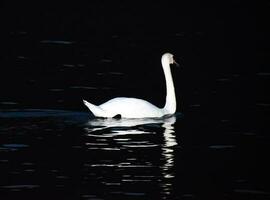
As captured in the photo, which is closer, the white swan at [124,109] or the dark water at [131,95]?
the dark water at [131,95]

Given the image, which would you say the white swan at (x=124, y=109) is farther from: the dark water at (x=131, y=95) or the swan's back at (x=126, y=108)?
the dark water at (x=131, y=95)

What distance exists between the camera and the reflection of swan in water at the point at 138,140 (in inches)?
717

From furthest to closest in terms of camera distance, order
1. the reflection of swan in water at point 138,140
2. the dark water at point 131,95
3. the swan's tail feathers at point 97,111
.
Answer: the swan's tail feathers at point 97,111
the reflection of swan in water at point 138,140
the dark water at point 131,95

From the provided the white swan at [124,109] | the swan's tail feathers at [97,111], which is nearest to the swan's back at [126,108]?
the white swan at [124,109]

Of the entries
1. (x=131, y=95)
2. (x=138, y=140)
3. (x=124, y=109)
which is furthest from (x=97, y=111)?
(x=131, y=95)

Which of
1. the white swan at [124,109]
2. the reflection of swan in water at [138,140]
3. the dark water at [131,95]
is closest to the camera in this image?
the dark water at [131,95]

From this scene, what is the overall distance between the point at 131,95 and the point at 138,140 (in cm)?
737

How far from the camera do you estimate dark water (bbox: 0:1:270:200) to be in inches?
690

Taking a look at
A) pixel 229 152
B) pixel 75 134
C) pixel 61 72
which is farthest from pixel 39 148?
pixel 61 72

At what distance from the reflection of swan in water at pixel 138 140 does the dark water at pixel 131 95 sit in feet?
0.06

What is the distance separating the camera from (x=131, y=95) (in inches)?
1113

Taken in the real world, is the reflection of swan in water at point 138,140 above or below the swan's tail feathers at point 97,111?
below

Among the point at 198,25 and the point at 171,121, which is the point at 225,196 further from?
the point at 198,25

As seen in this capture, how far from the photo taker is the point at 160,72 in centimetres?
3406
